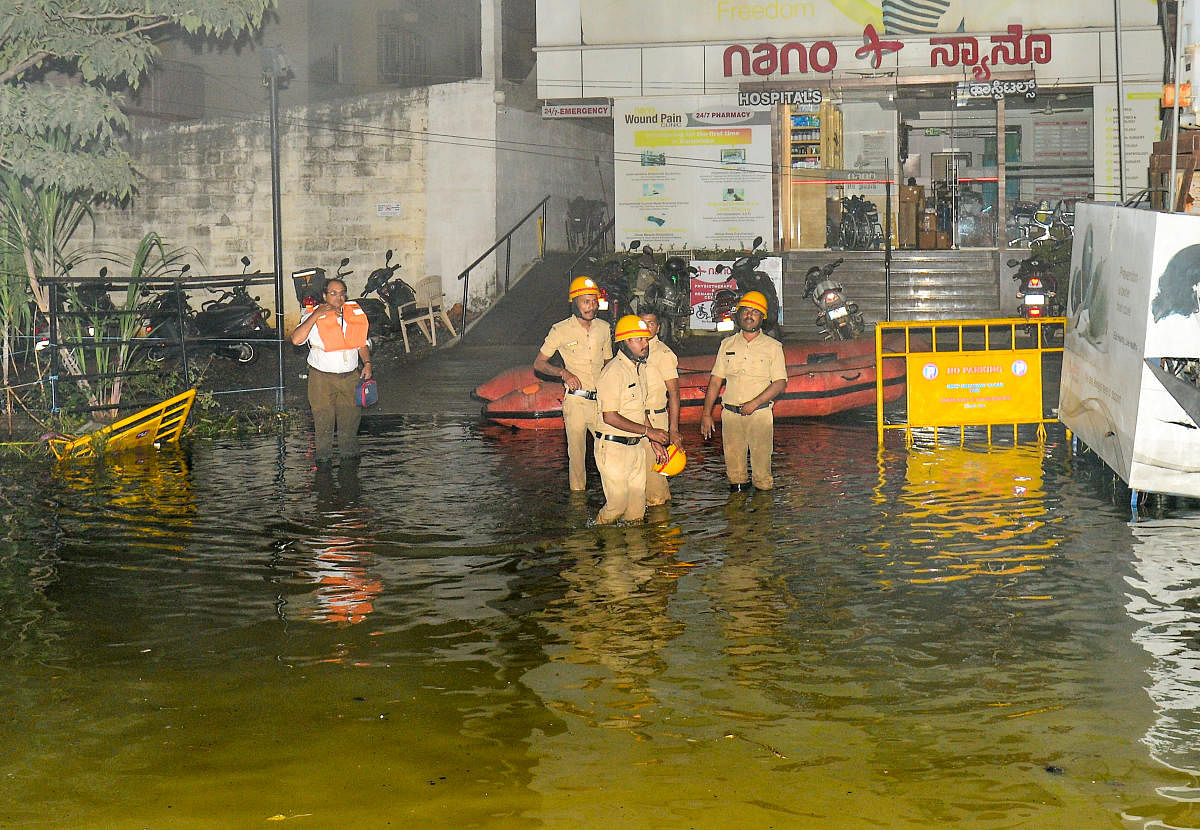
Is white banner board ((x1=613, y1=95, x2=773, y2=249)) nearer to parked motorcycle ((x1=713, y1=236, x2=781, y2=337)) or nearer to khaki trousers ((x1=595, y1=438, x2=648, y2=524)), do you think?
parked motorcycle ((x1=713, y1=236, x2=781, y2=337))

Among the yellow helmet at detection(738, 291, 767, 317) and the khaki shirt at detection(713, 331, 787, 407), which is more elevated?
the yellow helmet at detection(738, 291, 767, 317)

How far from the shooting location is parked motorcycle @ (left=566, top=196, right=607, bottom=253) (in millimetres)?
31625

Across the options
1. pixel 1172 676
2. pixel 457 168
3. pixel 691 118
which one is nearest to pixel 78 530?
pixel 1172 676

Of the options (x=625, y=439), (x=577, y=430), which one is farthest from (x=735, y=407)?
(x=625, y=439)

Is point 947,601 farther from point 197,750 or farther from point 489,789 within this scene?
point 197,750

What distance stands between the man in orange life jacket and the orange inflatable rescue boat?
2620mm

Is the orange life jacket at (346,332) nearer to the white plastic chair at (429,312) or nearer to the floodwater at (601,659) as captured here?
the floodwater at (601,659)

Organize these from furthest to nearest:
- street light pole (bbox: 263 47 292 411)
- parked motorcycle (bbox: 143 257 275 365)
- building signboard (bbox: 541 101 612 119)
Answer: building signboard (bbox: 541 101 612 119)
parked motorcycle (bbox: 143 257 275 365)
street light pole (bbox: 263 47 292 411)

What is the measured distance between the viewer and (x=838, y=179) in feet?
94.3

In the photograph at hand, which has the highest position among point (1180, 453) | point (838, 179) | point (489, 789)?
point (838, 179)

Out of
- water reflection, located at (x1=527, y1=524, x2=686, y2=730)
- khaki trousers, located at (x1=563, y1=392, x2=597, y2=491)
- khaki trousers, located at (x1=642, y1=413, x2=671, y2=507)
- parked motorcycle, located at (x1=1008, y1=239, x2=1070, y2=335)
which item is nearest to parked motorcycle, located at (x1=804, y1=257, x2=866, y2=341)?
parked motorcycle, located at (x1=1008, y1=239, x2=1070, y2=335)

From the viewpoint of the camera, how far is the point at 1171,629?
25.0 feet

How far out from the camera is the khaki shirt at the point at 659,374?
35.9ft

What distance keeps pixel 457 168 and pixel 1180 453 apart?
1902cm
